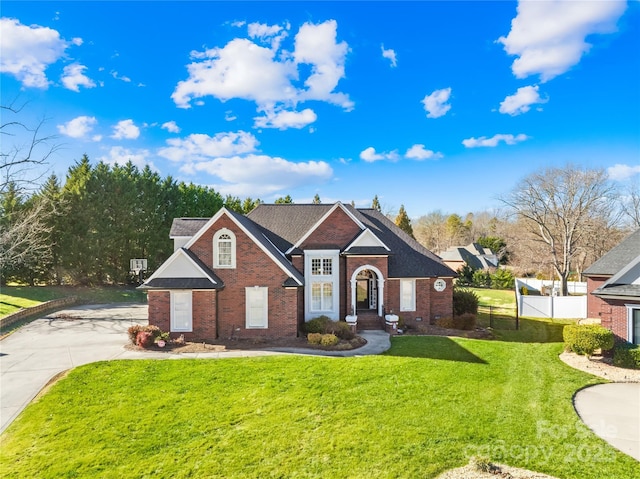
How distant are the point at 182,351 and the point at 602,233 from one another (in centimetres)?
4896

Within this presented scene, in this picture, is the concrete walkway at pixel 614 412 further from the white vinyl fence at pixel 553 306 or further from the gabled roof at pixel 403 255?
the white vinyl fence at pixel 553 306

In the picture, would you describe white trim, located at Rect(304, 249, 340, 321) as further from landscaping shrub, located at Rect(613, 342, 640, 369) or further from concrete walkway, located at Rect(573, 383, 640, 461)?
landscaping shrub, located at Rect(613, 342, 640, 369)

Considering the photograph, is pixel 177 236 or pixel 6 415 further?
pixel 177 236

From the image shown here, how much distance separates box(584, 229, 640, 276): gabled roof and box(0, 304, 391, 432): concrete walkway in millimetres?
13226

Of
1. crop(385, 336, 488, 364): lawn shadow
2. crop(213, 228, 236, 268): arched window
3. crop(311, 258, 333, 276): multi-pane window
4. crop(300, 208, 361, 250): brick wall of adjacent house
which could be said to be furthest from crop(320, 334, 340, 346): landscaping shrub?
crop(300, 208, 361, 250): brick wall of adjacent house

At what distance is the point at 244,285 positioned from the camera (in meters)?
18.6

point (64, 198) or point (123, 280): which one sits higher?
point (64, 198)

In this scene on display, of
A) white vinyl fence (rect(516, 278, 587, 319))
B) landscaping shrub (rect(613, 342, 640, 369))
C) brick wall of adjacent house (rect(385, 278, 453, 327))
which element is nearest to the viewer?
landscaping shrub (rect(613, 342, 640, 369))

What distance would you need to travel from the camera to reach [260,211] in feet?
84.8

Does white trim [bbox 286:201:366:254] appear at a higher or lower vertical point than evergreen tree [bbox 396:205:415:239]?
lower

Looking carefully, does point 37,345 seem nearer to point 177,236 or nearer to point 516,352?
point 177,236

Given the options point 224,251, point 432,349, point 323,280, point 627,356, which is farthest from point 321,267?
point 627,356

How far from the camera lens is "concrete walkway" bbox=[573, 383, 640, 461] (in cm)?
855

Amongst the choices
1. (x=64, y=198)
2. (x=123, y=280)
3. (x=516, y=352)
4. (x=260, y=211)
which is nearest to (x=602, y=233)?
(x=516, y=352)
